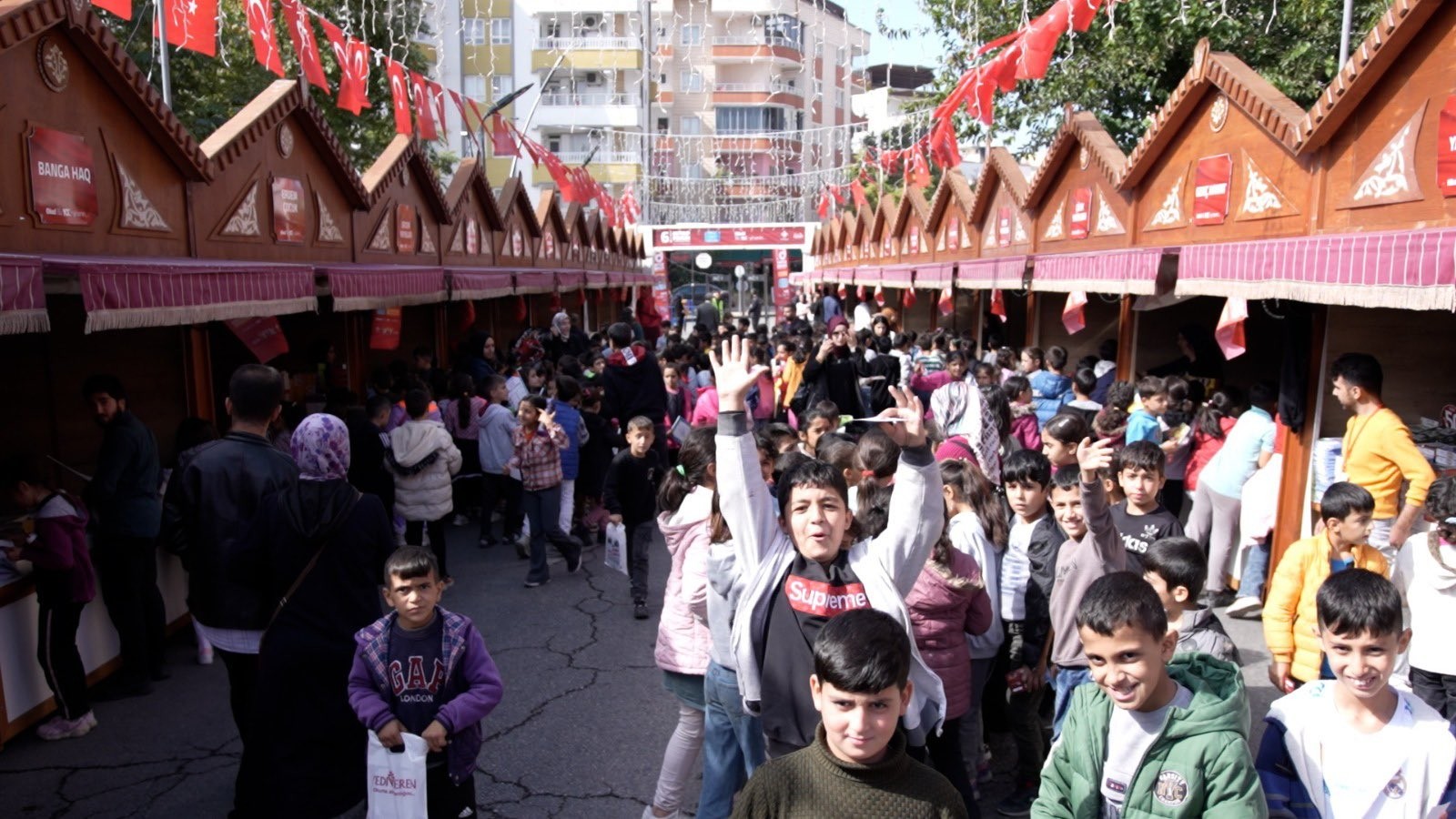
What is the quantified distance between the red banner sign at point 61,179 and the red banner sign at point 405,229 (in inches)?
207

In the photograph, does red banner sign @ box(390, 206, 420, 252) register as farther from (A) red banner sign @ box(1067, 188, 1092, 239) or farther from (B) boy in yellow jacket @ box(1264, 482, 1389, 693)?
(B) boy in yellow jacket @ box(1264, 482, 1389, 693)

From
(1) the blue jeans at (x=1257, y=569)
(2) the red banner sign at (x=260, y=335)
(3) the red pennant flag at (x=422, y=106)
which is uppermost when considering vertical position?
(3) the red pennant flag at (x=422, y=106)

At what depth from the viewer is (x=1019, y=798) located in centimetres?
422

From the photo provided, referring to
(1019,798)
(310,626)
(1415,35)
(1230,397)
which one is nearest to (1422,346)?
(1230,397)

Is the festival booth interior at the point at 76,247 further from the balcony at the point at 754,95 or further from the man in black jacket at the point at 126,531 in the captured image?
the balcony at the point at 754,95

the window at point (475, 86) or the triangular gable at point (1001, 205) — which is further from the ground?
the window at point (475, 86)

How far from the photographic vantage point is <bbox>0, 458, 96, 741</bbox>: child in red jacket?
196 inches

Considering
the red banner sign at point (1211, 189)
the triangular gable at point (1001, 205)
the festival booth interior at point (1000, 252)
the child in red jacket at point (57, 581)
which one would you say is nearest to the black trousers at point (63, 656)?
the child in red jacket at point (57, 581)

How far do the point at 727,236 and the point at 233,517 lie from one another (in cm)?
3273

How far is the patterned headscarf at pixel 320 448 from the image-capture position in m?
3.54

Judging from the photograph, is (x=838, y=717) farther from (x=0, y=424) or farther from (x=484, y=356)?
(x=484, y=356)

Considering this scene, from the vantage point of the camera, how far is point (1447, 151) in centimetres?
537

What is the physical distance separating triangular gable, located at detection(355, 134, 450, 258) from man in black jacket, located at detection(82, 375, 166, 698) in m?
4.87

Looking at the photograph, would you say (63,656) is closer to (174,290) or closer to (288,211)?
(174,290)
